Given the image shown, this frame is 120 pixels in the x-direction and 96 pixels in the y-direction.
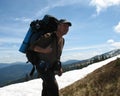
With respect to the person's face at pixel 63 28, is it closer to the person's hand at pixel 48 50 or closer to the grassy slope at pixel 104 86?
the person's hand at pixel 48 50

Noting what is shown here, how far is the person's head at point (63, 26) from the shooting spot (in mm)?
7504

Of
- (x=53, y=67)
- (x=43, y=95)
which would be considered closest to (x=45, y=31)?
(x=53, y=67)

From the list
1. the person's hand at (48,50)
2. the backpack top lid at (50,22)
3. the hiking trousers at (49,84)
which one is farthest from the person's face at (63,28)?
the hiking trousers at (49,84)

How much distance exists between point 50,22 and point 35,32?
525 millimetres

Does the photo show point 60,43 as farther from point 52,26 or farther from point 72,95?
point 72,95

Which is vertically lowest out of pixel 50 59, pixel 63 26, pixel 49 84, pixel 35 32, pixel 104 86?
pixel 104 86

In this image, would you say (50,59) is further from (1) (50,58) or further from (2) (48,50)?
(2) (48,50)

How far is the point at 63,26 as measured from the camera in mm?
7547

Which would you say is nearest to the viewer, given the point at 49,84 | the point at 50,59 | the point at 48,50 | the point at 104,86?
the point at 48,50

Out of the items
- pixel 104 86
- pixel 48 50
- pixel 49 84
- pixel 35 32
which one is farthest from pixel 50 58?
pixel 104 86

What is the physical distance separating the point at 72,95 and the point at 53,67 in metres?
5.17

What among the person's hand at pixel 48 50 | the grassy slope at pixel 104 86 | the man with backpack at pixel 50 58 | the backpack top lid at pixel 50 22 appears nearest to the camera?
the person's hand at pixel 48 50

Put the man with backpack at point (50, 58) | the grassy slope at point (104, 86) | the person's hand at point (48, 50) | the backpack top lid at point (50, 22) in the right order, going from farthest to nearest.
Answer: the grassy slope at point (104, 86) → the backpack top lid at point (50, 22) → the man with backpack at point (50, 58) → the person's hand at point (48, 50)

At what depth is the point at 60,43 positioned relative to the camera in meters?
8.01
